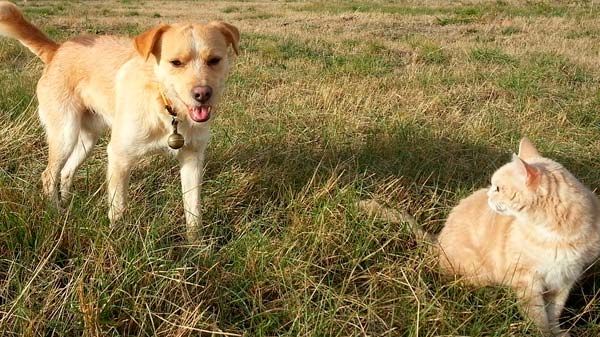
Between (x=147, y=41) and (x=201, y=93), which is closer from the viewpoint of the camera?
(x=201, y=93)

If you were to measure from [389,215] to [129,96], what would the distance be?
1774 millimetres

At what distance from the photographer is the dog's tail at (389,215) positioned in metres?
3.13

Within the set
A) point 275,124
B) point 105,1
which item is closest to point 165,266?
point 275,124

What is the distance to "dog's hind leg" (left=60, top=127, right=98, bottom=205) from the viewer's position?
3.99 m

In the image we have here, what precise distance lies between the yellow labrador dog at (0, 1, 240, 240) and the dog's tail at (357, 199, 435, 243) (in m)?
0.96

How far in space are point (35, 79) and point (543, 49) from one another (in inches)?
317

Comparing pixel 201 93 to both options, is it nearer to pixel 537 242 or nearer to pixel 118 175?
pixel 118 175

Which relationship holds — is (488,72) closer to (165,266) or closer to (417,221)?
(417,221)

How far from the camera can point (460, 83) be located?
7.05 meters

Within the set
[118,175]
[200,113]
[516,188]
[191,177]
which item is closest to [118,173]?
[118,175]

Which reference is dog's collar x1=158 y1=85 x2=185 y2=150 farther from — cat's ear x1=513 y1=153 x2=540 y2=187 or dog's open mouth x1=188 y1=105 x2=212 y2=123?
cat's ear x1=513 y1=153 x2=540 y2=187

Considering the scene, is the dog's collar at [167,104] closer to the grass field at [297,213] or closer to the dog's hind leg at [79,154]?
the grass field at [297,213]

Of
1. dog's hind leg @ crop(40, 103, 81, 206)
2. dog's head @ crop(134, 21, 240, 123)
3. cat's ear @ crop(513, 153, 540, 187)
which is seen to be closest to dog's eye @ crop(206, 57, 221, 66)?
dog's head @ crop(134, 21, 240, 123)

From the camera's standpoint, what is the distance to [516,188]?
2885mm
